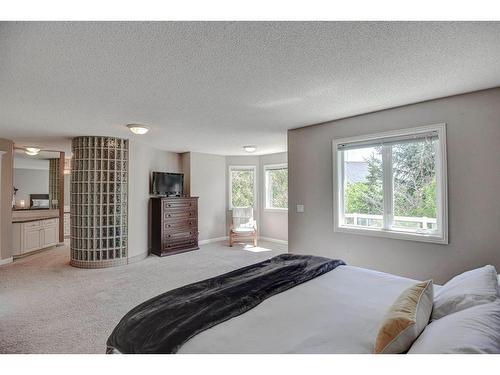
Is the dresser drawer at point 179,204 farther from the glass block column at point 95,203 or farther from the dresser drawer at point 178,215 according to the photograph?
the glass block column at point 95,203

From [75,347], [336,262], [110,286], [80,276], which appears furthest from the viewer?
[80,276]

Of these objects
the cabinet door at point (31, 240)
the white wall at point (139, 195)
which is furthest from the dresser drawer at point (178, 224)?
the cabinet door at point (31, 240)

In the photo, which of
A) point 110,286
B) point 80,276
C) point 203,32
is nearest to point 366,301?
point 203,32

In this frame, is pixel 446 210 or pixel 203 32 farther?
pixel 446 210

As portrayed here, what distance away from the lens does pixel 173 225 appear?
5.30 m

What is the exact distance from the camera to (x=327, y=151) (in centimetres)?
349

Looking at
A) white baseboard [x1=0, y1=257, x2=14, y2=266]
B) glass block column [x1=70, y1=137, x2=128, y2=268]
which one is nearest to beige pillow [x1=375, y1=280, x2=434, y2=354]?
glass block column [x1=70, y1=137, x2=128, y2=268]

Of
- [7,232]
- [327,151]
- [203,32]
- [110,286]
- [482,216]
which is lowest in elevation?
[110,286]

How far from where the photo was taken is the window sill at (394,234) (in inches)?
103

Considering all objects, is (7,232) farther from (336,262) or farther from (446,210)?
(446,210)

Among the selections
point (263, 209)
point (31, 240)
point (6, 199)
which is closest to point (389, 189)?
point (263, 209)

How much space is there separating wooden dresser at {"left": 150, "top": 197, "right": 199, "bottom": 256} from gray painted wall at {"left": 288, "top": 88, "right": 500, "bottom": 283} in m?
3.18
